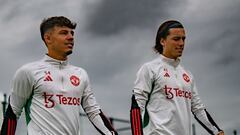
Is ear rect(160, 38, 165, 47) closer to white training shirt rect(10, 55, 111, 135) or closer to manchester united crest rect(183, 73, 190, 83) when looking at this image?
manchester united crest rect(183, 73, 190, 83)

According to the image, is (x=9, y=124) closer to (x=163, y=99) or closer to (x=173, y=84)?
(x=163, y=99)

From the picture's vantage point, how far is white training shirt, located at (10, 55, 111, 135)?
6992 millimetres

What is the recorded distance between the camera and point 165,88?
8391mm

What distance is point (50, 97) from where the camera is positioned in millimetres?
7082

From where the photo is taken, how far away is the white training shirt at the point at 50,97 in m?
6.99

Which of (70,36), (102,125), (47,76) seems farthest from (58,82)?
(102,125)

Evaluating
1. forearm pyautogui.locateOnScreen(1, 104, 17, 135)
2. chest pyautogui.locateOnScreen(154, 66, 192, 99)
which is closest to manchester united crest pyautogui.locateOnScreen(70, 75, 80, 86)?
forearm pyautogui.locateOnScreen(1, 104, 17, 135)

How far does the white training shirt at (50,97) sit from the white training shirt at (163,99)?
1.15 metres

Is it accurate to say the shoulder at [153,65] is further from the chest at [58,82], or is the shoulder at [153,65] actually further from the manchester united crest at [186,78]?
the chest at [58,82]

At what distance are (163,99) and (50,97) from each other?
1.83 metres

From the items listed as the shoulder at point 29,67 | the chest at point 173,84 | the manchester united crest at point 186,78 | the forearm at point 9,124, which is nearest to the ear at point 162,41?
the chest at point 173,84

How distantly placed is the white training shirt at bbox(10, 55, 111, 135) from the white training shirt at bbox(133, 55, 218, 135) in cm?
115

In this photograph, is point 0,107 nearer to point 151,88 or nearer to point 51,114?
point 151,88

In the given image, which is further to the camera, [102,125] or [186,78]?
[186,78]
